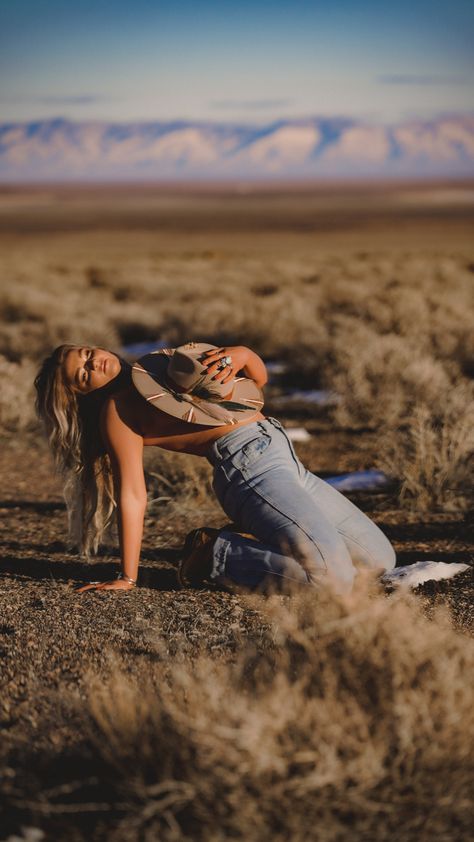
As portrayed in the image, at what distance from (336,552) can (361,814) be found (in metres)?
1.59

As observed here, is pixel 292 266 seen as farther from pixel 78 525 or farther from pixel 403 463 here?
pixel 78 525

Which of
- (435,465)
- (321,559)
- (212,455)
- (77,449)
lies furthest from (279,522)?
(435,465)

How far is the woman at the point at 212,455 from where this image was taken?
3.93 metres

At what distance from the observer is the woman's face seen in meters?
4.06

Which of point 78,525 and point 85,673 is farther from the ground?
point 78,525

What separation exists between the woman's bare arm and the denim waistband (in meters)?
0.36

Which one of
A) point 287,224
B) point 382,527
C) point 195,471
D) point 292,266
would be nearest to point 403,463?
point 382,527

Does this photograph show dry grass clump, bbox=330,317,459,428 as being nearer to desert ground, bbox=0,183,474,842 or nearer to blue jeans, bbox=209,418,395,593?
desert ground, bbox=0,183,474,842

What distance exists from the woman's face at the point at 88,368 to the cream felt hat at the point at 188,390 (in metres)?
0.14

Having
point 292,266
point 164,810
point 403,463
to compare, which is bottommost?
point 164,810

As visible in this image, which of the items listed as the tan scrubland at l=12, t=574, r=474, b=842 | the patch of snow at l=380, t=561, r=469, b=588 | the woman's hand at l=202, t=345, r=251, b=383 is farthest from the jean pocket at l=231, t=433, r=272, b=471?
the tan scrubland at l=12, t=574, r=474, b=842

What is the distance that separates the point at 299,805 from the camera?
2318mm

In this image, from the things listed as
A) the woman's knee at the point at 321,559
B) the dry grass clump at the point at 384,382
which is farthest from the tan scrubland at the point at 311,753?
the dry grass clump at the point at 384,382

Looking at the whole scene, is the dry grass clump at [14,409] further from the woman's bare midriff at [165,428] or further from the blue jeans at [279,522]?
the blue jeans at [279,522]
